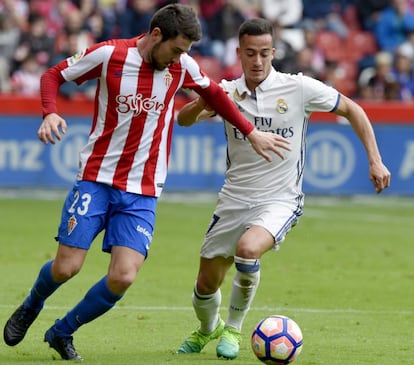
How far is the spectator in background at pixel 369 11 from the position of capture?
2583 centimetres

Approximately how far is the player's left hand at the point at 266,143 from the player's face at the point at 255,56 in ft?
2.42

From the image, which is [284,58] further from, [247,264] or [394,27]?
[247,264]

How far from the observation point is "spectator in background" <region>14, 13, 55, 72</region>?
72.3ft

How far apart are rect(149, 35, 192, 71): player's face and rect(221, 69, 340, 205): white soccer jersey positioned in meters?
0.91

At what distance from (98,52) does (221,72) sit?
1508 centimetres

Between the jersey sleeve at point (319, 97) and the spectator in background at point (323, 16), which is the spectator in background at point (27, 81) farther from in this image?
the jersey sleeve at point (319, 97)

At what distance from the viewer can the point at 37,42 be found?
22141 mm

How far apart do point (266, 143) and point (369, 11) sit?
18946 mm

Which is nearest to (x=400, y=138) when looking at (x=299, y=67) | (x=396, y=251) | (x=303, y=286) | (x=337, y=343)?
(x=299, y=67)

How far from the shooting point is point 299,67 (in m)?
22.3

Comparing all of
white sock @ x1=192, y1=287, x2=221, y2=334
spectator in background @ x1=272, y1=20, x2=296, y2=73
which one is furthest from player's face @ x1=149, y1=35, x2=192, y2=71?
spectator in background @ x1=272, y1=20, x2=296, y2=73

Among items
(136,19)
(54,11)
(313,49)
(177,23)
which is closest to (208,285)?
(177,23)

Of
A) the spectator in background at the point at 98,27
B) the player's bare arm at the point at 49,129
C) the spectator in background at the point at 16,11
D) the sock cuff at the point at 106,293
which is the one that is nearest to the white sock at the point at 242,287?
the sock cuff at the point at 106,293

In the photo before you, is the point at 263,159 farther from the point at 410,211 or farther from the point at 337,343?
the point at 410,211
